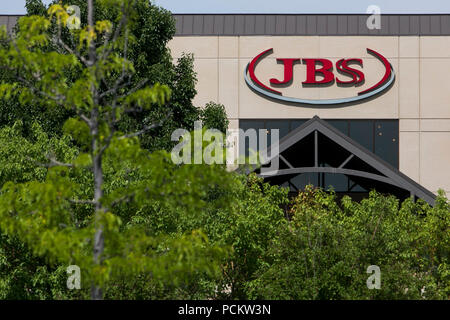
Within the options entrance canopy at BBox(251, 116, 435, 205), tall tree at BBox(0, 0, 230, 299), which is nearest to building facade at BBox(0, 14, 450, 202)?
entrance canopy at BBox(251, 116, 435, 205)

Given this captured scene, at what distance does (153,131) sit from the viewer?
79.8 feet

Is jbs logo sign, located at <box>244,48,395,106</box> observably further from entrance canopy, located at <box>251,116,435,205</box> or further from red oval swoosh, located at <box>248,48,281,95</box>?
entrance canopy, located at <box>251,116,435,205</box>

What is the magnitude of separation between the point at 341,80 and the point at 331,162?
449 cm

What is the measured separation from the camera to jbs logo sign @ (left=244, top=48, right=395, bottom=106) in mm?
34219

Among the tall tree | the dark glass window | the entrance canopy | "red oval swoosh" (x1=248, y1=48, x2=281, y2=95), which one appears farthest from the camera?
"red oval swoosh" (x1=248, y1=48, x2=281, y2=95)

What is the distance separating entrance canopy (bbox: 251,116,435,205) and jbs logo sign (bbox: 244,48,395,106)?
360 cm

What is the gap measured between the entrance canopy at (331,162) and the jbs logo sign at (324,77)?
11.8ft

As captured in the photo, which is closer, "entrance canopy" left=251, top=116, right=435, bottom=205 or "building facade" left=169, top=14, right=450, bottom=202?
"entrance canopy" left=251, top=116, right=435, bottom=205

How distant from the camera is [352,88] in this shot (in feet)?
113

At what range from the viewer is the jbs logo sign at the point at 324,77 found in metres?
34.2

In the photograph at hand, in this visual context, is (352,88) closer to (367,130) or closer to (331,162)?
(367,130)

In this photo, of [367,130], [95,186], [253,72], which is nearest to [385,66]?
[367,130]
